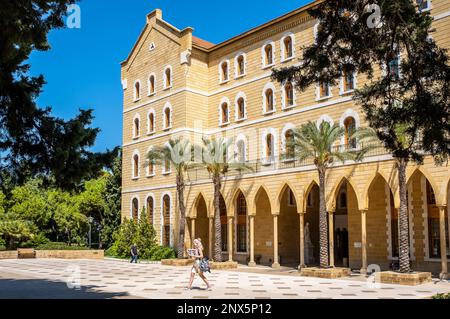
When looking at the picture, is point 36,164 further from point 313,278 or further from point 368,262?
point 368,262

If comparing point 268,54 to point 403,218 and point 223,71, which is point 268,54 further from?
point 403,218

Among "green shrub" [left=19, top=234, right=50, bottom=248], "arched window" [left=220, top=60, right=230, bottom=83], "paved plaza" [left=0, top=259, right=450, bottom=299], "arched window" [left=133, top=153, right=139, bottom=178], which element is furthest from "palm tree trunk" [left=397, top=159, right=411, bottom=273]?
"green shrub" [left=19, top=234, right=50, bottom=248]

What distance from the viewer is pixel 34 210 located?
4553 centimetres

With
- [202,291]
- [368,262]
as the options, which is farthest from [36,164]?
[368,262]

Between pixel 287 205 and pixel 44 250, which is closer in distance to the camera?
pixel 287 205

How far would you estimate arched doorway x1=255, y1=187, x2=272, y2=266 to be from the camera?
3206 centimetres

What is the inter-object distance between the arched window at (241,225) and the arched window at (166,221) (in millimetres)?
5093

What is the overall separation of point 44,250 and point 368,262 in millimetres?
25249

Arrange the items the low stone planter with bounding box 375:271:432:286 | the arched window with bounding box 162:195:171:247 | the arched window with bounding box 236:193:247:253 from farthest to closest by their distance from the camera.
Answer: the arched window with bounding box 162:195:171:247 → the arched window with bounding box 236:193:247:253 → the low stone planter with bounding box 375:271:432:286

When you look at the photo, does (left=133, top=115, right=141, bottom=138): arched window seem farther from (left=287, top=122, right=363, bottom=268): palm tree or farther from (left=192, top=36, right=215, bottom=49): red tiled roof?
(left=287, top=122, right=363, bottom=268): palm tree

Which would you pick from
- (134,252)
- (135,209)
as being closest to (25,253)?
(135,209)

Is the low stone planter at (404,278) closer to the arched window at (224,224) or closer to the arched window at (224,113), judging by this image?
the arched window at (224,224)

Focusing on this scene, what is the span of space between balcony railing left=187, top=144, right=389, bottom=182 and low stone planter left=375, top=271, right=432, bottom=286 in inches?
238

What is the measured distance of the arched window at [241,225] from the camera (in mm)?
33969
